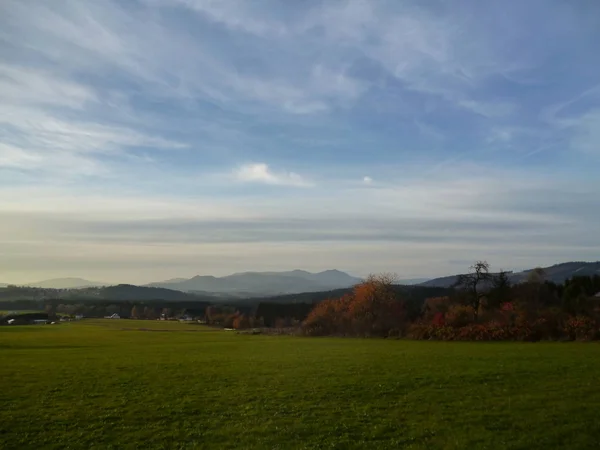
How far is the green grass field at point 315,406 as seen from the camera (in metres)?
14.4

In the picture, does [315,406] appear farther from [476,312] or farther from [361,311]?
[361,311]

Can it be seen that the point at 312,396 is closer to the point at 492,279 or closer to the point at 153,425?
the point at 153,425

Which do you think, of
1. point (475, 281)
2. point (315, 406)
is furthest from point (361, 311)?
point (315, 406)

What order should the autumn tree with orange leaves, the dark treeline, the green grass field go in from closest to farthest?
the green grass field
the dark treeline
the autumn tree with orange leaves

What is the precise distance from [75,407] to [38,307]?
201908 mm

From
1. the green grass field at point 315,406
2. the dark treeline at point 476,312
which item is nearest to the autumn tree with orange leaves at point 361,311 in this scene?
the dark treeline at point 476,312

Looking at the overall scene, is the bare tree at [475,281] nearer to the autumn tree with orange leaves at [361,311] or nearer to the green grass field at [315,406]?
the autumn tree with orange leaves at [361,311]

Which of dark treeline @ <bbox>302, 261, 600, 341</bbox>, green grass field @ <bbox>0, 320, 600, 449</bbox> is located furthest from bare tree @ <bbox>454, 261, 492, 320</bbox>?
green grass field @ <bbox>0, 320, 600, 449</bbox>

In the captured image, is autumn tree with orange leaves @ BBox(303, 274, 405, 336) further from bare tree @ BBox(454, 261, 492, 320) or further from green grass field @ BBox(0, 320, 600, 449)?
green grass field @ BBox(0, 320, 600, 449)

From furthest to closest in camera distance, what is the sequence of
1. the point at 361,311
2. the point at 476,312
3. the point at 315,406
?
1. the point at 361,311
2. the point at 476,312
3. the point at 315,406

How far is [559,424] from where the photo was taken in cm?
1486

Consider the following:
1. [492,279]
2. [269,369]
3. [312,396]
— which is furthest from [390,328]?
[312,396]

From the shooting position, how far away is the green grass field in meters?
14.4

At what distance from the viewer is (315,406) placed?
60.6ft
